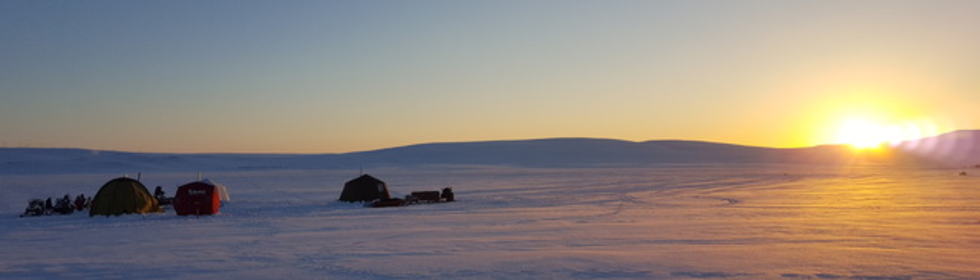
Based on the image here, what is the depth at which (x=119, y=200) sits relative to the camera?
19938mm

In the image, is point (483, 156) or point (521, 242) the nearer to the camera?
point (521, 242)

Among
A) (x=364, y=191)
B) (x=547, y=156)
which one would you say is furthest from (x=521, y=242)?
(x=547, y=156)

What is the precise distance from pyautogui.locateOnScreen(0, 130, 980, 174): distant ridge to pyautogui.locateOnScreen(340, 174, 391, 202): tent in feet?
150

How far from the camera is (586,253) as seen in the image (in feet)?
35.7

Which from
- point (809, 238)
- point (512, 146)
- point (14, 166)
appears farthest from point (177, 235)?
point (512, 146)

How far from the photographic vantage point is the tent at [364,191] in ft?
83.0

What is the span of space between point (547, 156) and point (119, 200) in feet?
255

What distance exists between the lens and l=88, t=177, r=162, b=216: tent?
779 inches

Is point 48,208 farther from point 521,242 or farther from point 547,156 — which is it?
point 547,156

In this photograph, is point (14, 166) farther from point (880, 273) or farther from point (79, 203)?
point (880, 273)

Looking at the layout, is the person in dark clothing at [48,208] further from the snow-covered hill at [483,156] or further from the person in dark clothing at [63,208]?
the snow-covered hill at [483,156]

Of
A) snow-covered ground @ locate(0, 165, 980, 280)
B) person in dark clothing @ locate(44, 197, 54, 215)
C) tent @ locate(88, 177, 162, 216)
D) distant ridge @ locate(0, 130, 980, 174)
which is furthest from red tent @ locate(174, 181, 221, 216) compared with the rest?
distant ridge @ locate(0, 130, 980, 174)

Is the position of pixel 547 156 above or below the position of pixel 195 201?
above

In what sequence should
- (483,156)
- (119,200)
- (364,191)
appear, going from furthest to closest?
(483,156) < (364,191) < (119,200)
